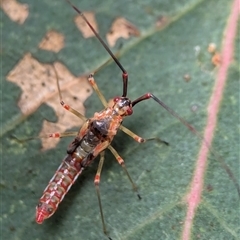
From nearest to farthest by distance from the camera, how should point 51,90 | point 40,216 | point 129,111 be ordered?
point 40,216 < point 129,111 < point 51,90

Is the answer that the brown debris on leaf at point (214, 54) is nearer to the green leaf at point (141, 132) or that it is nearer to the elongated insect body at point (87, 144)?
the green leaf at point (141, 132)

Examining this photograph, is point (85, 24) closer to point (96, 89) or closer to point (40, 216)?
point (96, 89)

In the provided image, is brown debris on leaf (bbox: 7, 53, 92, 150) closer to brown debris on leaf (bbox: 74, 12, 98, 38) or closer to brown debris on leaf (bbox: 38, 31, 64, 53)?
brown debris on leaf (bbox: 38, 31, 64, 53)

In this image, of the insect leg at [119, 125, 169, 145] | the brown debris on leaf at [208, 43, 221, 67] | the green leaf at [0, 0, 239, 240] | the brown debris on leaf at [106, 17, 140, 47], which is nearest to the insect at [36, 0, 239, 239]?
the insect leg at [119, 125, 169, 145]

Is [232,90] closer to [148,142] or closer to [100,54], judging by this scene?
[148,142]

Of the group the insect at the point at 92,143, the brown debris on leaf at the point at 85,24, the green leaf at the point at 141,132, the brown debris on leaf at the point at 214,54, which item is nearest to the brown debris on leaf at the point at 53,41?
the green leaf at the point at 141,132

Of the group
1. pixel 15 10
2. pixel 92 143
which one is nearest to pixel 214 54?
pixel 92 143

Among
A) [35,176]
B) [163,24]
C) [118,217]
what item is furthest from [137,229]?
[163,24]
